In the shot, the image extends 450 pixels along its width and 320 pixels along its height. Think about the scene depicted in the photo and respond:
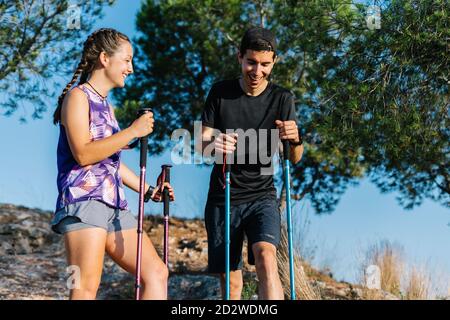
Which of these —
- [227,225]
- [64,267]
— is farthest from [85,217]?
[64,267]

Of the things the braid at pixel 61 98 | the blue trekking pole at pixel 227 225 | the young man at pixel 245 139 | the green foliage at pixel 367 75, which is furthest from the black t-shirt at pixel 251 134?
the green foliage at pixel 367 75

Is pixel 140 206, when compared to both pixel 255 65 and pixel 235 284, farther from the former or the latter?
pixel 255 65

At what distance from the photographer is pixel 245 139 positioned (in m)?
3.97

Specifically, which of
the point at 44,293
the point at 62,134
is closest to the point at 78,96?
the point at 62,134

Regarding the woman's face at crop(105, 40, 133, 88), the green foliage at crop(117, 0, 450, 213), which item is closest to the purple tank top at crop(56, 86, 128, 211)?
the woman's face at crop(105, 40, 133, 88)

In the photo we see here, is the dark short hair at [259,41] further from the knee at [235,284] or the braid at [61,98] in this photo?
the knee at [235,284]

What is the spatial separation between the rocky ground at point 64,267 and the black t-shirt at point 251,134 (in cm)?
510

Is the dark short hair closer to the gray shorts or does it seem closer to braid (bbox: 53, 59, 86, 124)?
braid (bbox: 53, 59, 86, 124)

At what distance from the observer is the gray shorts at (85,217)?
315 cm

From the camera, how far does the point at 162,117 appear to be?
15.2m

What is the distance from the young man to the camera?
12.8 feet

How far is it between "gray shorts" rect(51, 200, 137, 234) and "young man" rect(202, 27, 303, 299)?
32.3 inches

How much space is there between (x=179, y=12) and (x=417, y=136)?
6.53 meters
